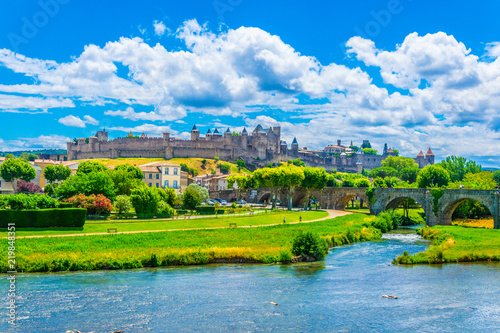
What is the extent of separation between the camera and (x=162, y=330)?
14797mm

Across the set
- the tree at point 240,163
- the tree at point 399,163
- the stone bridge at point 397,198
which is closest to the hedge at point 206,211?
the stone bridge at point 397,198

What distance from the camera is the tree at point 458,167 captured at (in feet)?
288

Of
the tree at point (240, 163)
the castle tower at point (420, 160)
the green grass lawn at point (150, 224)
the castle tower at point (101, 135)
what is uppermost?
the castle tower at point (101, 135)

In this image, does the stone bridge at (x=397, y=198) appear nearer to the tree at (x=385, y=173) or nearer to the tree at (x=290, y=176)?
the tree at (x=290, y=176)

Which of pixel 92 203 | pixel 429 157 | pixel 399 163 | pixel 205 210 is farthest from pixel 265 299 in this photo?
pixel 429 157

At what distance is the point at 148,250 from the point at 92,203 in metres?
15.1

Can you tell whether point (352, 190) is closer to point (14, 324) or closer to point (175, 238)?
point (175, 238)

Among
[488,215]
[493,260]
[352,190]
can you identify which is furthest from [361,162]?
[493,260]

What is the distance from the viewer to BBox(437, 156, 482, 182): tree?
8781 centimetres

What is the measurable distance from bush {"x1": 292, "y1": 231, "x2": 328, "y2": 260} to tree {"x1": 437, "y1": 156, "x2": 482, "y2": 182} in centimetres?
6966

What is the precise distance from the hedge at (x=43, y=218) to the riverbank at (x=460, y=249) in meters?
22.8

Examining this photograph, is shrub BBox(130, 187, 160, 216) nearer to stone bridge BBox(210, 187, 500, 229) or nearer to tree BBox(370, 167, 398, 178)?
stone bridge BBox(210, 187, 500, 229)

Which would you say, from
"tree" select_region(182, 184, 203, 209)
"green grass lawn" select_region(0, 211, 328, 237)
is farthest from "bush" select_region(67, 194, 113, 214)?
"tree" select_region(182, 184, 203, 209)

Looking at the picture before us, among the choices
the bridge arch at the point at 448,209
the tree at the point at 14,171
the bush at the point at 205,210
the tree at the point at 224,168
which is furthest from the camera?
the tree at the point at 224,168
